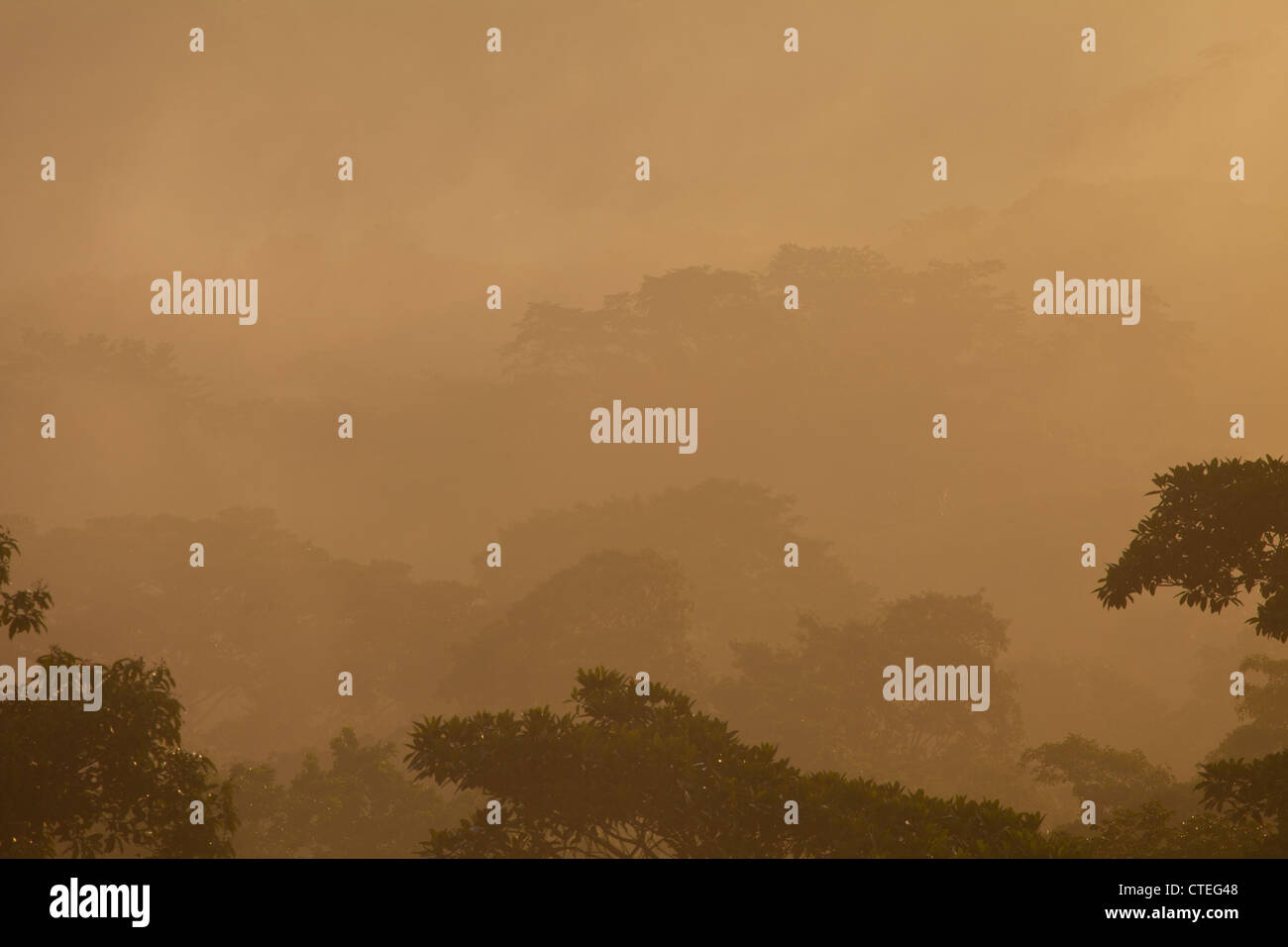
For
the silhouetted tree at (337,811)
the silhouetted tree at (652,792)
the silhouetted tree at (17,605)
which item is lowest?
the silhouetted tree at (337,811)

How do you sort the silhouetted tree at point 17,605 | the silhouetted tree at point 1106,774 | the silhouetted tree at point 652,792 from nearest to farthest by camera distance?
the silhouetted tree at point 652,792
the silhouetted tree at point 17,605
the silhouetted tree at point 1106,774

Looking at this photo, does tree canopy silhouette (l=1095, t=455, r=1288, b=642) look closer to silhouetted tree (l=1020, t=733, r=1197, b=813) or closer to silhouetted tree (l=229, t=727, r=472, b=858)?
silhouetted tree (l=1020, t=733, r=1197, b=813)

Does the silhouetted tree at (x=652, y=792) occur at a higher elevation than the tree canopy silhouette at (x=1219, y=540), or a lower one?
lower

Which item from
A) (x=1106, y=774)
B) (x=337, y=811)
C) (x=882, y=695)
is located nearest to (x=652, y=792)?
(x=337, y=811)

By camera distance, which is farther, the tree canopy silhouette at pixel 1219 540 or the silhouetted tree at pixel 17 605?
the silhouetted tree at pixel 17 605

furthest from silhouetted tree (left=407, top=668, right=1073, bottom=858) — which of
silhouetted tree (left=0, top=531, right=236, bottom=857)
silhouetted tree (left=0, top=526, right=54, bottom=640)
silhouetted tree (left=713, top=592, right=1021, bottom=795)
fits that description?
silhouetted tree (left=713, top=592, right=1021, bottom=795)

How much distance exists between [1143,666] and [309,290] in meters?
84.4

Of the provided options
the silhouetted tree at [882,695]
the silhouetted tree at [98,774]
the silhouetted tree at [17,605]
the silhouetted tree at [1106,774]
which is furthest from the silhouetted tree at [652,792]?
the silhouetted tree at [882,695]

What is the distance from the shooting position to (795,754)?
27672 mm

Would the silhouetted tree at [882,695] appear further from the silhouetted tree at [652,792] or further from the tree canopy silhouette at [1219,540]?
the tree canopy silhouette at [1219,540]

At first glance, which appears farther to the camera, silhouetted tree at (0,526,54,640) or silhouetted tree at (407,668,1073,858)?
silhouetted tree at (0,526,54,640)

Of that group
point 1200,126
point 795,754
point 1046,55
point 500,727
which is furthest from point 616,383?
point 1046,55

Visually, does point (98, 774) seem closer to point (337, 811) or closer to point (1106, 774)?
point (337, 811)

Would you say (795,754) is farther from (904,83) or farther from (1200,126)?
(904,83)
